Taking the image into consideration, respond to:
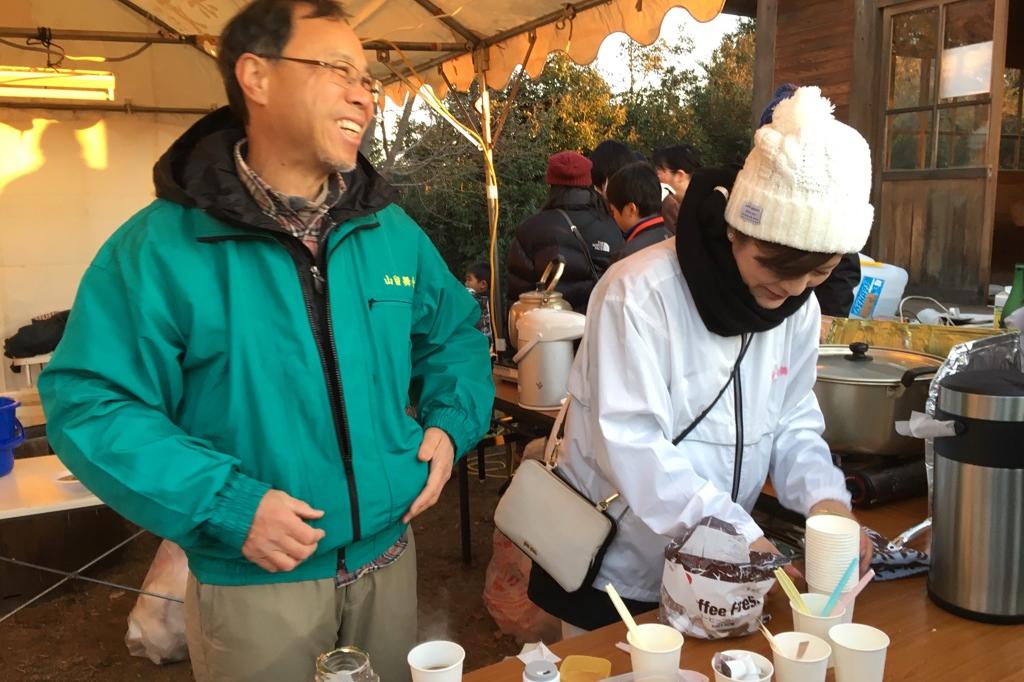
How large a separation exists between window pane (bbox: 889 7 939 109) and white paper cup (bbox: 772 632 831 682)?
5.60m

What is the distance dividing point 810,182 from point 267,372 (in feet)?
3.29

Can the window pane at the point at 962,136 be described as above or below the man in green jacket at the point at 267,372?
above

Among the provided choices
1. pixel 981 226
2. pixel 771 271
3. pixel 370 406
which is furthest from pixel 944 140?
pixel 370 406

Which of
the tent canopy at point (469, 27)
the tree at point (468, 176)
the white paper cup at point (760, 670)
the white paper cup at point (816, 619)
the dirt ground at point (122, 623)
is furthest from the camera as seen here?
the tree at point (468, 176)

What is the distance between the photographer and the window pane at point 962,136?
5.46 meters

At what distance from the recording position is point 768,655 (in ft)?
4.36

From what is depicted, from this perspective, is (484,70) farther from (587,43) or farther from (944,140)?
(944,140)

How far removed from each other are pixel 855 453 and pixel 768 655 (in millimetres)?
894

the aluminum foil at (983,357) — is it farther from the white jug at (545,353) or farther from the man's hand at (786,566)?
the white jug at (545,353)

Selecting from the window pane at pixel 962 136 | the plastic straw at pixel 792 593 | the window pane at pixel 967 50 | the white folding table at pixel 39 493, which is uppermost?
the window pane at pixel 967 50

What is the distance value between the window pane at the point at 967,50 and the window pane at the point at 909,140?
242 millimetres

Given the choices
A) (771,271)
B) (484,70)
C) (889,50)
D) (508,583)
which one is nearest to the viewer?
(771,271)

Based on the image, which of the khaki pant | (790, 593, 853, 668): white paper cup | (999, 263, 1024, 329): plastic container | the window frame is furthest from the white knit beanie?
the window frame

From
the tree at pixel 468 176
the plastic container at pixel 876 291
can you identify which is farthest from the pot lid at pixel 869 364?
the tree at pixel 468 176
